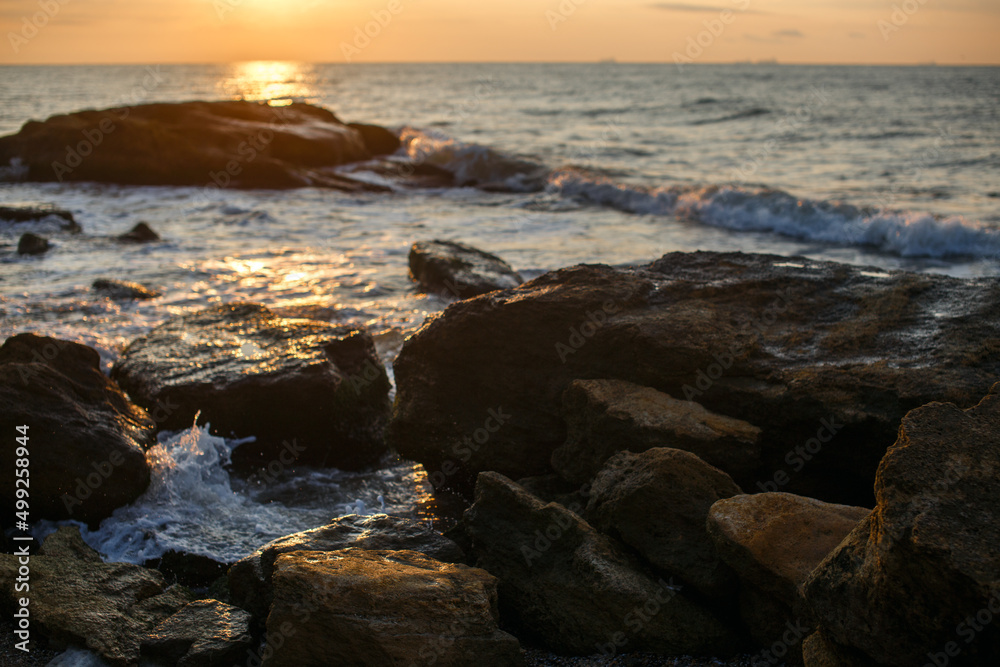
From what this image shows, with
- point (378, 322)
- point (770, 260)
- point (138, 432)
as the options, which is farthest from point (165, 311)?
point (770, 260)

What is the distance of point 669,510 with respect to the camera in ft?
10.7

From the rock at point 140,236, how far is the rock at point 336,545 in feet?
34.4

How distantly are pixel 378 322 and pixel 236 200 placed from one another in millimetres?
10293

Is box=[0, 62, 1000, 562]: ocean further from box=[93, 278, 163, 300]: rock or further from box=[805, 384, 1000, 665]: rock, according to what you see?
box=[805, 384, 1000, 665]: rock

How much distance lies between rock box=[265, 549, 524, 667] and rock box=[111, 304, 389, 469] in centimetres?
243

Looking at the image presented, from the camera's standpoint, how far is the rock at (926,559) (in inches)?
79.5

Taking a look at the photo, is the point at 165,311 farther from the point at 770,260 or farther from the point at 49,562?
the point at 770,260

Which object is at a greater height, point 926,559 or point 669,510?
point 926,559

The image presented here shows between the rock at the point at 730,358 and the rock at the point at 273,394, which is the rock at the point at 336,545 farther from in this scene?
the rock at the point at 273,394

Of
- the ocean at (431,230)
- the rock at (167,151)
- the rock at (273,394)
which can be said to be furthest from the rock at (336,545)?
the rock at (167,151)

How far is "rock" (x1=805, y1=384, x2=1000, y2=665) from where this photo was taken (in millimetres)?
A: 2020

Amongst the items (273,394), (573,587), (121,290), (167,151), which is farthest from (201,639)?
(167,151)

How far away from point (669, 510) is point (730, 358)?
123 centimetres

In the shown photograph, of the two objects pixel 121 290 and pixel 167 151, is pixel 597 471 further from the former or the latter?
pixel 167 151
